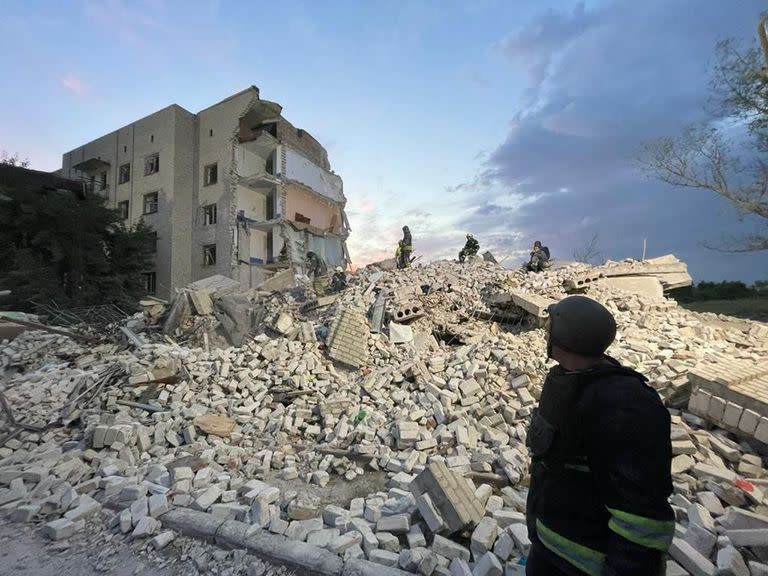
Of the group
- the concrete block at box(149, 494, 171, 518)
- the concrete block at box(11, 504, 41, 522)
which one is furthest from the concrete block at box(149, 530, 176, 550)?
the concrete block at box(11, 504, 41, 522)

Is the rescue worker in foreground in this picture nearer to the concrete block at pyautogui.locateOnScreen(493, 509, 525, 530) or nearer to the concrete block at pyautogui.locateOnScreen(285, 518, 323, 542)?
the concrete block at pyautogui.locateOnScreen(493, 509, 525, 530)

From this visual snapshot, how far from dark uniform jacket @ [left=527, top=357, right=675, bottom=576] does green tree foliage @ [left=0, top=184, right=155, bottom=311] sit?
21941mm

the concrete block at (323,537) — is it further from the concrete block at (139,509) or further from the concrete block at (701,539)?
the concrete block at (701,539)

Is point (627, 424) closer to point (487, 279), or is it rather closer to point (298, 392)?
point (298, 392)

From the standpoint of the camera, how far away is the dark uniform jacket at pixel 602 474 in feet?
4.00

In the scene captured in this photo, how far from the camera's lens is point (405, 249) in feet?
45.4

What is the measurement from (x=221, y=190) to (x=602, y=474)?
22990mm

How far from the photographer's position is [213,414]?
6039mm

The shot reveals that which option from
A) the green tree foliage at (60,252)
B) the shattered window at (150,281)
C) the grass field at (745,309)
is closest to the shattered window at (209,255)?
the shattered window at (150,281)

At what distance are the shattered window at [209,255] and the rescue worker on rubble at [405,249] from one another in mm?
12694

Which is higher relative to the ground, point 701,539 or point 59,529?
point 701,539

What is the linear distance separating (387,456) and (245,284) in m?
18.0

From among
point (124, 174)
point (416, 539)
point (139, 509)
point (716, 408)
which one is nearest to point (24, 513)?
point (139, 509)

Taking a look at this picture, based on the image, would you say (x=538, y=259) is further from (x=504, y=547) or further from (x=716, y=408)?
(x=504, y=547)
